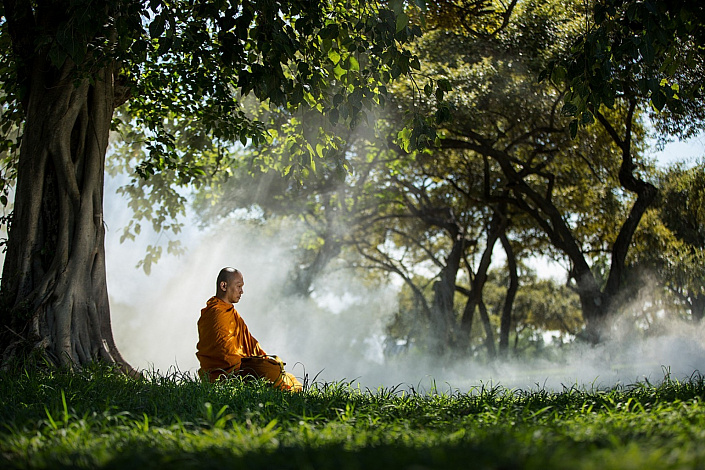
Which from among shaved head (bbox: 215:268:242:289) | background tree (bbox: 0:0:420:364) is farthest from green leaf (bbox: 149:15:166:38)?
shaved head (bbox: 215:268:242:289)

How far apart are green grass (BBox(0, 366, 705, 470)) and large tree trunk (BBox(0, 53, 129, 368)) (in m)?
1.07

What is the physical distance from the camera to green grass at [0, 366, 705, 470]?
238cm

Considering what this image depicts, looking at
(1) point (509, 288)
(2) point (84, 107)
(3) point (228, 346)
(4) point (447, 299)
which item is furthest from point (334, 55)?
(1) point (509, 288)

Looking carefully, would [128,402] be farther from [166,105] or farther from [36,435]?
[166,105]

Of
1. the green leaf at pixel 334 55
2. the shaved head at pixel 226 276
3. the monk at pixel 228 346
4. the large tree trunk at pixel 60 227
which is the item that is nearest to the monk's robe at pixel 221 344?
the monk at pixel 228 346

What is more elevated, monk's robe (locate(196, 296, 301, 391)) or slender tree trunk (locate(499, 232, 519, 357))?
slender tree trunk (locate(499, 232, 519, 357))

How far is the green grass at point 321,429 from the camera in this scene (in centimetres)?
238

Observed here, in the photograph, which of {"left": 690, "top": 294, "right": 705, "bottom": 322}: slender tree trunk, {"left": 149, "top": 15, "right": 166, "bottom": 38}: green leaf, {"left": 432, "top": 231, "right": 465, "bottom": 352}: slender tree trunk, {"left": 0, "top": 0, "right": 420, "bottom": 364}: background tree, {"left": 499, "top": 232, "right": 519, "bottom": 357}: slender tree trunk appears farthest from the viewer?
{"left": 499, "top": 232, "right": 519, "bottom": 357}: slender tree trunk

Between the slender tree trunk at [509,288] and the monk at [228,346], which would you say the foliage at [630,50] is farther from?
the slender tree trunk at [509,288]

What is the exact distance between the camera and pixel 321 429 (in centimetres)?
355

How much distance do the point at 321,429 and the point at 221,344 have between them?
3433 mm

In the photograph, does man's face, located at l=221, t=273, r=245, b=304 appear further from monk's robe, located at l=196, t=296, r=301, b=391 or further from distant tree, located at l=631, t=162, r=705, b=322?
distant tree, located at l=631, t=162, r=705, b=322

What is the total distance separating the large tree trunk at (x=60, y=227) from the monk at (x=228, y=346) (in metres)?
0.96

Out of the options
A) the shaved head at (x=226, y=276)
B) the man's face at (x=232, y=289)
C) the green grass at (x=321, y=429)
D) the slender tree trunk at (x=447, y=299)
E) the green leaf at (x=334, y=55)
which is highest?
the green leaf at (x=334, y=55)
